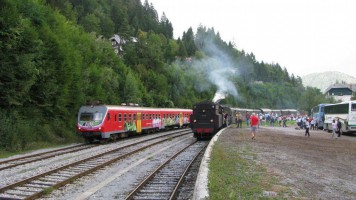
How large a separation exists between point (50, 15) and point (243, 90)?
9729 centimetres

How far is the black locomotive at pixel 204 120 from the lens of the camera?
2873 centimetres

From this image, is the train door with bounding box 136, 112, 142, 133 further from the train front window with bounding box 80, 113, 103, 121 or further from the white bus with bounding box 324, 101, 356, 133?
the white bus with bounding box 324, 101, 356, 133

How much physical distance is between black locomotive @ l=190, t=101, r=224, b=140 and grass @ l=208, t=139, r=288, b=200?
1334cm

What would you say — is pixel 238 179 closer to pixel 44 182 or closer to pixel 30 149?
pixel 44 182

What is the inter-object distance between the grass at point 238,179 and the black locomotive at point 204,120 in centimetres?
1334

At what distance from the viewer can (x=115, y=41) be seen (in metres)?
105

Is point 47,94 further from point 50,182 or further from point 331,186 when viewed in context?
point 331,186

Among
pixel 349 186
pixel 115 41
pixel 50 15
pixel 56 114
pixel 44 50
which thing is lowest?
pixel 349 186

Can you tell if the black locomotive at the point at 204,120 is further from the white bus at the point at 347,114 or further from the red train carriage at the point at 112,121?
the white bus at the point at 347,114

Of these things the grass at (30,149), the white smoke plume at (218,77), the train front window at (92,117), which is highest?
the white smoke plume at (218,77)

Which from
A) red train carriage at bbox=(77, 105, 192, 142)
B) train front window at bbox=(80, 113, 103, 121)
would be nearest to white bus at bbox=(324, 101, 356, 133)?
red train carriage at bbox=(77, 105, 192, 142)

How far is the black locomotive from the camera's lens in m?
28.7

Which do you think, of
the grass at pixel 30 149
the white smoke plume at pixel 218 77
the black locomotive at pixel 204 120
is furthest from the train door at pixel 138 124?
the white smoke plume at pixel 218 77

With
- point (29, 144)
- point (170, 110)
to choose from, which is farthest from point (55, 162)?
point (170, 110)
